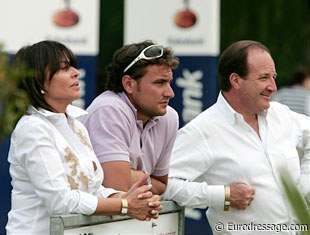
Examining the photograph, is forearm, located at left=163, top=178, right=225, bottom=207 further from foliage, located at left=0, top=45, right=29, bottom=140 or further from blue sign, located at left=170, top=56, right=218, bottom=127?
blue sign, located at left=170, top=56, right=218, bottom=127

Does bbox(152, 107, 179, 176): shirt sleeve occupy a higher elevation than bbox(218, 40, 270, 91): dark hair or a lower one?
lower

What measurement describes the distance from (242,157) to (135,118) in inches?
A: 28.4

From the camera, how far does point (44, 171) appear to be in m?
3.89

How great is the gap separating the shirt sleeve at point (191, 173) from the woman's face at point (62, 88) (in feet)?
3.42

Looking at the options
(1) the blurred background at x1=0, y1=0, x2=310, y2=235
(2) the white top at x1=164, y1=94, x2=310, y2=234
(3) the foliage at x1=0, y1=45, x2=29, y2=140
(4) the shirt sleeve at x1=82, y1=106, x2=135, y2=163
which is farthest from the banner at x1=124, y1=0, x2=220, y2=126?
(3) the foliage at x1=0, y1=45, x2=29, y2=140

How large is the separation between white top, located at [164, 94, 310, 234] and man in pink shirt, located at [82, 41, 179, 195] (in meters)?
0.22

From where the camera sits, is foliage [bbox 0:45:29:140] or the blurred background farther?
the blurred background

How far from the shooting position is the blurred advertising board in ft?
27.9

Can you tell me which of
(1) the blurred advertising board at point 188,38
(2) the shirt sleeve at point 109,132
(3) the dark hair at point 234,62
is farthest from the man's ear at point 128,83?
(1) the blurred advertising board at point 188,38

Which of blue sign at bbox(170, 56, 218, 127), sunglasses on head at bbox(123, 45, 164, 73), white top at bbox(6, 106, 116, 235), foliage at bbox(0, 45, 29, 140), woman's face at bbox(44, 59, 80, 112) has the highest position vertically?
foliage at bbox(0, 45, 29, 140)

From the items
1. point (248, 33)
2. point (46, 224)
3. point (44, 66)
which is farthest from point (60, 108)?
point (248, 33)

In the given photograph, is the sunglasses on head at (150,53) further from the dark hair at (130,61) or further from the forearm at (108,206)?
the forearm at (108,206)

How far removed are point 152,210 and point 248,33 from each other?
12.6 meters

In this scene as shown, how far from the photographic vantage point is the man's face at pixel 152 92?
4781 mm
